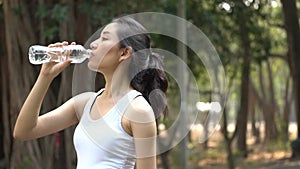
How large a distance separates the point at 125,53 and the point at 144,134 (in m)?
0.29

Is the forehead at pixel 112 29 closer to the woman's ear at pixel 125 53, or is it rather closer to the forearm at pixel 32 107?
the woman's ear at pixel 125 53

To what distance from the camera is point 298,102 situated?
12.5 meters

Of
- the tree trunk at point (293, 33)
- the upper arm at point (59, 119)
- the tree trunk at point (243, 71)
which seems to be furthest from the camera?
the tree trunk at point (293, 33)

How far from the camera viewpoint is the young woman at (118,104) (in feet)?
6.65

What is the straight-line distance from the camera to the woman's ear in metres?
2.13

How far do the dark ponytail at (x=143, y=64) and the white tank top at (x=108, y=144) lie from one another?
3.5 inches

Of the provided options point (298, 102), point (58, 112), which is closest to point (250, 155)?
point (298, 102)

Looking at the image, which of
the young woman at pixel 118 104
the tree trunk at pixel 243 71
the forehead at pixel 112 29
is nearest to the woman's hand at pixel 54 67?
the young woman at pixel 118 104

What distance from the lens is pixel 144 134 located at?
2.00m

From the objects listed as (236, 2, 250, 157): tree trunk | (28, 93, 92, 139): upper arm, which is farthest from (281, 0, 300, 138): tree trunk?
(28, 93, 92, 139): upper arm

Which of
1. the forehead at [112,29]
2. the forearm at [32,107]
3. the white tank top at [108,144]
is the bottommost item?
the white tank top at [108,144]

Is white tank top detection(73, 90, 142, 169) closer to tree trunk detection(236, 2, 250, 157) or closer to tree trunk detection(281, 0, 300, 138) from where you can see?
tree trunk detection(236, 2, 250, 157)

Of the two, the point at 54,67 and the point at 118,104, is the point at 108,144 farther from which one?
the point at 54,67

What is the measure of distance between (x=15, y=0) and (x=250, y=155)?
1189cm
